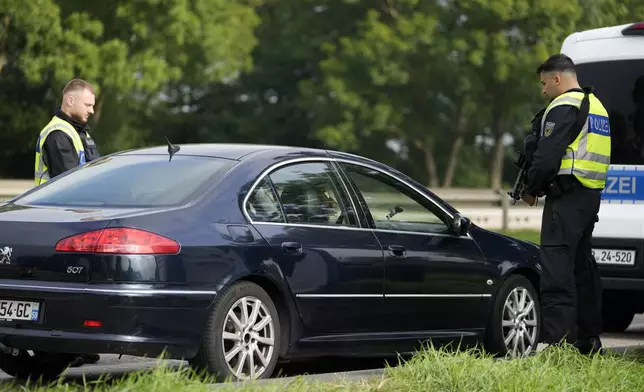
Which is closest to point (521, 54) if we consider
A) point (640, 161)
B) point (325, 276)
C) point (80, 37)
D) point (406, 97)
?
point (406, 97)

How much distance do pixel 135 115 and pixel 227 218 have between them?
178 ft

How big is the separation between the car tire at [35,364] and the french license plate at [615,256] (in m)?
4.56

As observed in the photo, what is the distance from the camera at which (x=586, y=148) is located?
29.2ft

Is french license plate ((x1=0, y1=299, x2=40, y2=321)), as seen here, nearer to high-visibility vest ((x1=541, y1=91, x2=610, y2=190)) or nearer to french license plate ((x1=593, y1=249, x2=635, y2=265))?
high-visibility vest ((x1=541, y1=91, x2=610, y2=190))

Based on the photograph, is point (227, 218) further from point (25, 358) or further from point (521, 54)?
point (521, 54)

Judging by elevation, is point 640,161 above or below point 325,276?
above

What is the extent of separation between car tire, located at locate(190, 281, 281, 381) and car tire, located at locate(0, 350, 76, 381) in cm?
122

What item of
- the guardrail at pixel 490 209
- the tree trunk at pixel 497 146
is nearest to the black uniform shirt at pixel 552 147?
the guardrail at pixel 490 209

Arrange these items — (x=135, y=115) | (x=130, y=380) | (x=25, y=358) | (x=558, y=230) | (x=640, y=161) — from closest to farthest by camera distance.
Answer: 1. (x=130, y=380)
2. (x=25, y=358)
3. (x=558, y=230)
4. (x=640, y=161)
5. (x=135, y=115)

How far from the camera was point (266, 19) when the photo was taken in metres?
64.1

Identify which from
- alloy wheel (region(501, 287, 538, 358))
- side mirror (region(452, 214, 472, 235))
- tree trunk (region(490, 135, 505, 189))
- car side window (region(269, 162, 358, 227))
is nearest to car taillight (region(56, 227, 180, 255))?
car side window (region(269, 162, 358, 227))

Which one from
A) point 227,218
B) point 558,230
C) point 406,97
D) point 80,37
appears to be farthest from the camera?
point 406,97

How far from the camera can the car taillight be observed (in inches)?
286

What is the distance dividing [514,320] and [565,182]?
1.14m
